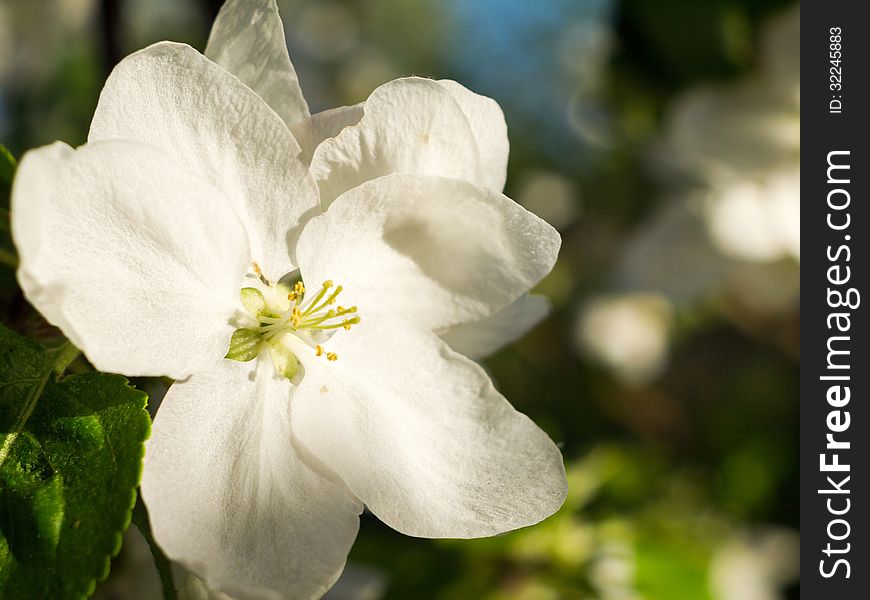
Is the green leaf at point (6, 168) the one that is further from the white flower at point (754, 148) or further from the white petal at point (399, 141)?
the white flower at point (754, 148)

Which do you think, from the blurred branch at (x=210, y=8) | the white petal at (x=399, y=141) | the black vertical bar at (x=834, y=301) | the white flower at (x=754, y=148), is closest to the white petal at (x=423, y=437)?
the white petal at (x=399, y=141)

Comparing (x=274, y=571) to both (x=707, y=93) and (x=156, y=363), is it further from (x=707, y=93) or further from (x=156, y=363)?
(x=707, y=93)

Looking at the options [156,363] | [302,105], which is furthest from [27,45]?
[156,363]

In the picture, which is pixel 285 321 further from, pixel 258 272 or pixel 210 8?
pixel 210 8

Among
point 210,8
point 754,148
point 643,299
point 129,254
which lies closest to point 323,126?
point 129,254

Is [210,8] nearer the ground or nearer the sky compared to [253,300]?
nearer the sky
